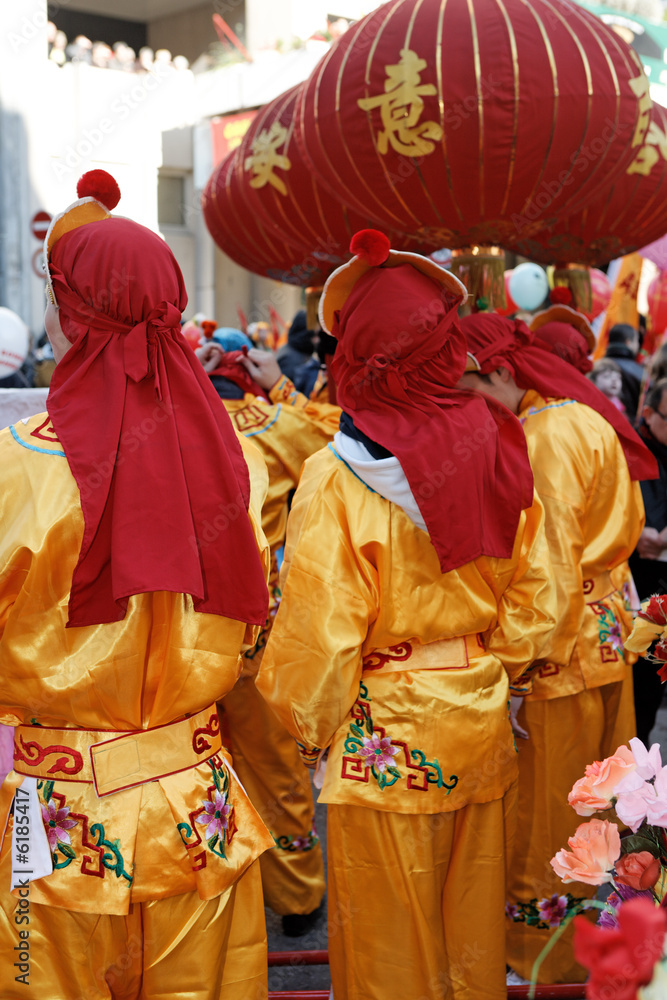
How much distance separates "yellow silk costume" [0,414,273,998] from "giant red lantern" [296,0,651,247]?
144cm

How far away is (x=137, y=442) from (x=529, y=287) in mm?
5974

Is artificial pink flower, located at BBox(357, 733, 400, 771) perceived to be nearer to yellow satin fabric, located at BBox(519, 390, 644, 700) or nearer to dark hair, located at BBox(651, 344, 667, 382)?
yellow satin fabric, located at BBox(519, 390, 644, 700)

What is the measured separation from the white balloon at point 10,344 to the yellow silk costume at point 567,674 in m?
3.05

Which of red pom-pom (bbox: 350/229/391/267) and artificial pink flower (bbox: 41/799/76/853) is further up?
red pom-pom (bbox: 350/229/391/267)

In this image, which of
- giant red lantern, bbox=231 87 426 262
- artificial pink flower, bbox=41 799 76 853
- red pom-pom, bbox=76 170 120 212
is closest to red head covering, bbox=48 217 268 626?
red pom-pom, bbox=76 170 120 212

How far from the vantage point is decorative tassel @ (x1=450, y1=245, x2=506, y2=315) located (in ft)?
9.67

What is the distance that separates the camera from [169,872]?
1.59 m

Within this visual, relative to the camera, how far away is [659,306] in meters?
6.89

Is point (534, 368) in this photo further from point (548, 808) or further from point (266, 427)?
point (548, 808)

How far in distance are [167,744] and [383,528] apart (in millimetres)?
609

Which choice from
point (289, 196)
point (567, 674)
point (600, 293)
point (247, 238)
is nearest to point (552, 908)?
point (567, 674)

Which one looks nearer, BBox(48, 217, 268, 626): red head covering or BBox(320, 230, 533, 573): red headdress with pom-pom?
BBox(48, 217, 268, 626): red head covering

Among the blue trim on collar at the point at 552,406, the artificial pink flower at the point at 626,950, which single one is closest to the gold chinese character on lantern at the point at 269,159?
the blue trim on collar at the point at 552,406

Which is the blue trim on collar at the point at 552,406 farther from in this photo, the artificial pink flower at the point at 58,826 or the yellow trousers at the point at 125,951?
the artificial pink flower at the point at 58,826
